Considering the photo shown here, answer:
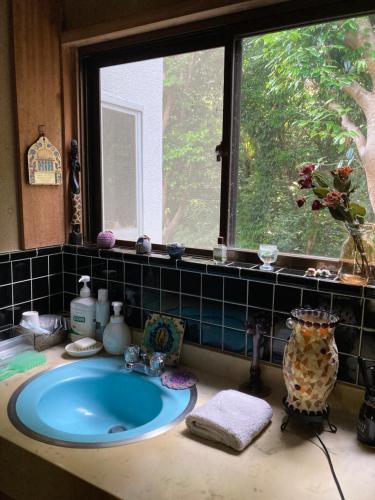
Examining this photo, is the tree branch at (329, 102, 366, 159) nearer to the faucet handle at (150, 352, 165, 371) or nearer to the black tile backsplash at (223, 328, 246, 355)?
the black tile backsplash at (223, 328, 246, 355)

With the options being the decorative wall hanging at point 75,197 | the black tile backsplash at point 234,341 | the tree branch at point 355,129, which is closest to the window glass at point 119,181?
the decorative wall hanging at point 75,197

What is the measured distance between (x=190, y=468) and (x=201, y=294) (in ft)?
1.90

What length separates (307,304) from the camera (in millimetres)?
1174

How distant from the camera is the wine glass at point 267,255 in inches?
50.1

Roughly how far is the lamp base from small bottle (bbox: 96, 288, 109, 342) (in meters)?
0.77

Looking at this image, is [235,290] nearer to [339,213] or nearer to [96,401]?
[339,213]

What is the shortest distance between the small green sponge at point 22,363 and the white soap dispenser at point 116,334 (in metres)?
0.22

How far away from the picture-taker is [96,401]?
1.34m

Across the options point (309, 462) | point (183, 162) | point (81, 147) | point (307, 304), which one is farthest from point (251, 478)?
point (81, 147)

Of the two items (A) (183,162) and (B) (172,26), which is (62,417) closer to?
(A) (183,162)

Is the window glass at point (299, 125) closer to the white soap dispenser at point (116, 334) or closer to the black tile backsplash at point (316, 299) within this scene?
the black tile backsplash at point (316, 299)

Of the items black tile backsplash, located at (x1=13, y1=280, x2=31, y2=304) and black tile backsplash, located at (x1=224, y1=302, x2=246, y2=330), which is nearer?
black tile backsplash, located at (x1=224, y1=302, x2=246, y2=330)

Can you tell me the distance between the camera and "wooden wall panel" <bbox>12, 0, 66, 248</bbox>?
4.72 feet

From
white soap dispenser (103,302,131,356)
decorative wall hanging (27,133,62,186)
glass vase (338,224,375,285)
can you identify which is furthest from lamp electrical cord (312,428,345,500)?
decorative wall hanging (27,133,62,186)
